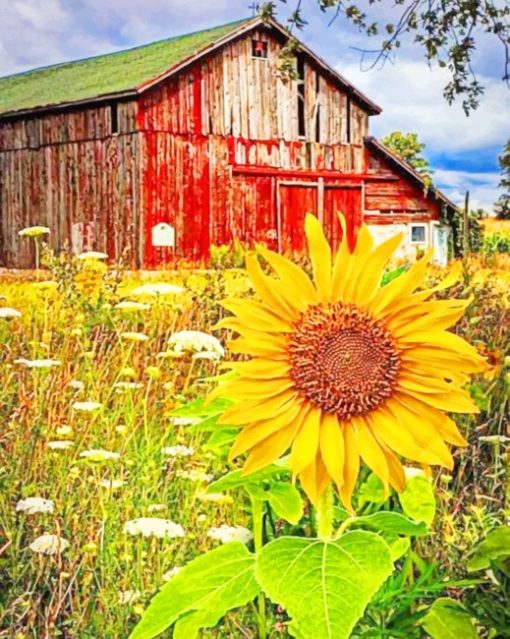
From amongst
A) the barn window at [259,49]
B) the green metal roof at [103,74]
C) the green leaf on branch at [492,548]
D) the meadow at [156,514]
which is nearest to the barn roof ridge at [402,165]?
the barn window at [259,49]

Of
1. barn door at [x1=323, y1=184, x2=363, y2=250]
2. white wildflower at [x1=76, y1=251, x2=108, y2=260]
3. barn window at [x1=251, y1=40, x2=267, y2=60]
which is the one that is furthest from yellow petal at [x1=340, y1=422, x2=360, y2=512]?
barn door at [x1=323, y1=184, x2=363, y2=250]

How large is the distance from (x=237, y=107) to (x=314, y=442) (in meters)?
21.8

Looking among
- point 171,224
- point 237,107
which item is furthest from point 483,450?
point 237,107

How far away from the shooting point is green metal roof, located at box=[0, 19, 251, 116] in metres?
22.3

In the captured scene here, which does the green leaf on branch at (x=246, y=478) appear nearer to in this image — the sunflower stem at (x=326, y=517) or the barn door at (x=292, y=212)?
the sunflower stem at (x=326, y=517)

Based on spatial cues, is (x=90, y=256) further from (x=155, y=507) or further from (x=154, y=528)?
(x=154, y=528)

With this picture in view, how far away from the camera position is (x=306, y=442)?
5.01ft

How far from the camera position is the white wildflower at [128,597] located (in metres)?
2.84

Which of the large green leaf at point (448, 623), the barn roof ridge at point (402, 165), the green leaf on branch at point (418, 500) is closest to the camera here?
the green leaf on branch at point (418, 500)

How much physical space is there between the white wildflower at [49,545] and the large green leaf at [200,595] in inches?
53.1

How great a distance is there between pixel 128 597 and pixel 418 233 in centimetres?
2486

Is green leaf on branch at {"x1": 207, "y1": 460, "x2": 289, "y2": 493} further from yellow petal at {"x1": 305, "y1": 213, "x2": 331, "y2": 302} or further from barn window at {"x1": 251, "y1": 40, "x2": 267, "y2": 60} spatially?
barn window at {"x1": 251, "y1": 40, "x2": 267, "y2": 60}

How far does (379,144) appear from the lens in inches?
1001

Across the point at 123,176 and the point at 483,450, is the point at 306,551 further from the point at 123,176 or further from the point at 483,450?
the point at 123,176
